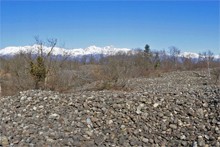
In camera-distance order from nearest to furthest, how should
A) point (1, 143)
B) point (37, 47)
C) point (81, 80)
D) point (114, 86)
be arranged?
point (1, 143) < point (114, 86) < point (37, 47) < point (81, 80)

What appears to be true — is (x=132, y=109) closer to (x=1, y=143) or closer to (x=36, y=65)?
(x=1, y=143)

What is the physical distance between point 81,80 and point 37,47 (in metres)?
4.38

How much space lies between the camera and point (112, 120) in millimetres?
5988

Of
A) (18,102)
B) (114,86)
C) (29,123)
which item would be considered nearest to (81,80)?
(114,86)

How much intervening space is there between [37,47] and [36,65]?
208cm

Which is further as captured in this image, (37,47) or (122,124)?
(37,47)

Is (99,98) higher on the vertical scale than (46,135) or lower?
higher

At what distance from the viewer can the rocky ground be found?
5.26 m

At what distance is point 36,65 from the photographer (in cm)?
1484

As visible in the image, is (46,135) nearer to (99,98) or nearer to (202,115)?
(99,98)

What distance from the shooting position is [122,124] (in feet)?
19.3

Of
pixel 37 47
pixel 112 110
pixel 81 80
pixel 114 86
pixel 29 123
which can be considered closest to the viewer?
pixel 29 123

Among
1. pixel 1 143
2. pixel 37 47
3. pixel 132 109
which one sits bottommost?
pixel 1 143

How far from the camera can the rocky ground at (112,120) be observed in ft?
17.3
